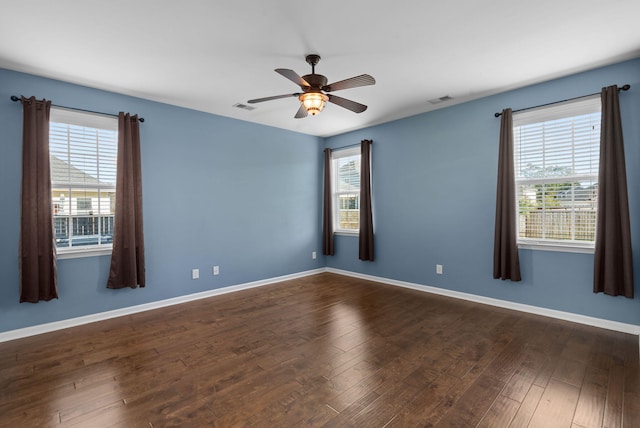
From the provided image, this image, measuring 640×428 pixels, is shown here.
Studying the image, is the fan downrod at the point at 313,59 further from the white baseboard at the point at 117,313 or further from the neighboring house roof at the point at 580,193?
the white baseboard at the point at 117,313

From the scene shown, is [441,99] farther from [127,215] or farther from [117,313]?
[117,313]

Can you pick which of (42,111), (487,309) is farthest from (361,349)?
(42,111)

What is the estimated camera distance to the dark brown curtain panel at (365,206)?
5176 mm

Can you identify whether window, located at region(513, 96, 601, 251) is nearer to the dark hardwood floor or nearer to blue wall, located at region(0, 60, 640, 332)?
blue wall, located at region(0, 60, 640, 332)

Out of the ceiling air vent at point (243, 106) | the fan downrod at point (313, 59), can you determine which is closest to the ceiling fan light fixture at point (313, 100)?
the fan downrod at point (313, 59)

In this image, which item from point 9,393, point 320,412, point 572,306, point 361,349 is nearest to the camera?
point 320,412

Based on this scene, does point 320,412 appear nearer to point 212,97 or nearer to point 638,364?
point 638,364

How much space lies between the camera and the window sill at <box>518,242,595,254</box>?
3.28 m

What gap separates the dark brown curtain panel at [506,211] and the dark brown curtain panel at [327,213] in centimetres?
286

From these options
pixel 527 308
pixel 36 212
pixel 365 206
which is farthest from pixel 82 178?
pixel 527 308

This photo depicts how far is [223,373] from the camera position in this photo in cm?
237

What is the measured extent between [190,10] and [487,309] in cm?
425

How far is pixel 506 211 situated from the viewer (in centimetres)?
368

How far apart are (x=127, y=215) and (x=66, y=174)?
738mm
